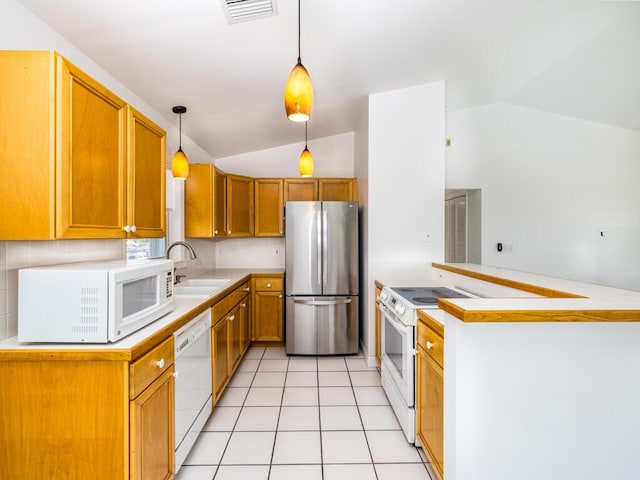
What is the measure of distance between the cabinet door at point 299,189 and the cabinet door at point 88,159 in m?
2.64

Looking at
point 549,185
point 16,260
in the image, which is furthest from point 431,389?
point 549,185

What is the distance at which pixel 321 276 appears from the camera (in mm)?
3574

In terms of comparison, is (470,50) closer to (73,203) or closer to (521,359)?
(521,359)

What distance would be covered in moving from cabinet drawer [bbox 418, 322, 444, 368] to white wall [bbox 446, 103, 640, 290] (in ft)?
9.52

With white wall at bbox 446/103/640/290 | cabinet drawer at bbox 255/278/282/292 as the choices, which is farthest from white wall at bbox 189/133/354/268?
white wall at bbox 446/103/640/290

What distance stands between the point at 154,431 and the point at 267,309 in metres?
2.43

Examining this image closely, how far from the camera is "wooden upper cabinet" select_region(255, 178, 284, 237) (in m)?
4.30

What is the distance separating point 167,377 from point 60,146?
3.65 ft

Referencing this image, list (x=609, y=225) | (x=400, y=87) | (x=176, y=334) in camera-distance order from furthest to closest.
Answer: (x=609, y=225) → (x=400, y=87) → (x=176, y=334)

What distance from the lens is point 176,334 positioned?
1.78 metres

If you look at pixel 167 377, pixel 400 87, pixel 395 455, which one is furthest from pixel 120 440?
pixel 400 87

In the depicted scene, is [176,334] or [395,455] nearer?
[176,334]

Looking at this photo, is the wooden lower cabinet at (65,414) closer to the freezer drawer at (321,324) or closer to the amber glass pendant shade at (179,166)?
the amber glass pendant shade at (179,166)

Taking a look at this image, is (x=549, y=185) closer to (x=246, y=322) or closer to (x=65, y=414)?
(x=246, y=322)
